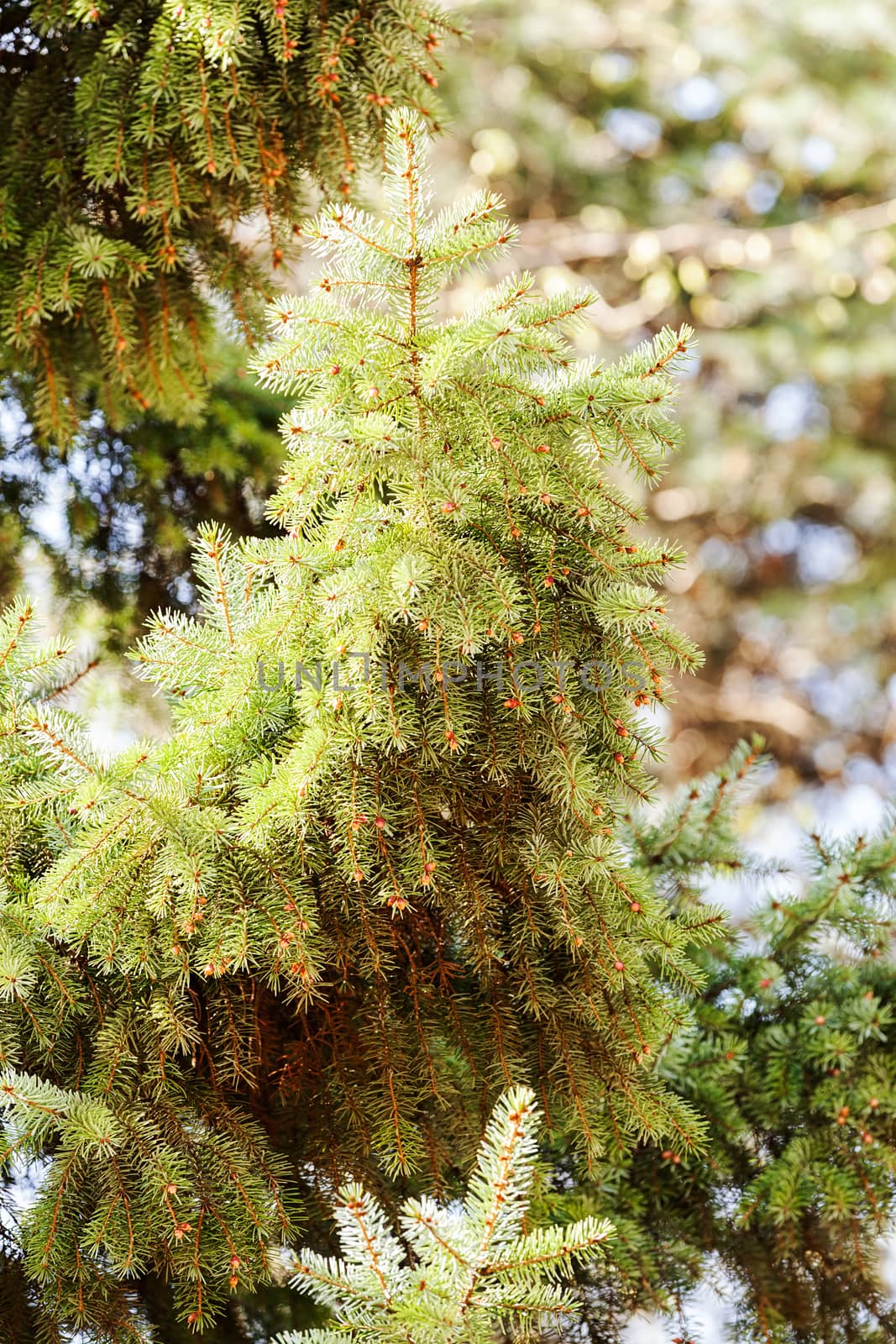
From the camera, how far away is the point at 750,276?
14.8 ft

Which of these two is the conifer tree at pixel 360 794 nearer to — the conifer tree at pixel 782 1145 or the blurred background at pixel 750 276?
the conifer tree at pixel 782 1145

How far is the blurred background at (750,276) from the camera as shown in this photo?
4.46m

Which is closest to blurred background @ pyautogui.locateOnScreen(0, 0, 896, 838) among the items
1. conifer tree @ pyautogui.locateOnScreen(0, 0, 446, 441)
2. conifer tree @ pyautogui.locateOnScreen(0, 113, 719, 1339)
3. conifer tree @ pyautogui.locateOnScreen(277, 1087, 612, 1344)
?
conifer tree @ pyautogui.locateOnScreen(0, 0, 446, 441)

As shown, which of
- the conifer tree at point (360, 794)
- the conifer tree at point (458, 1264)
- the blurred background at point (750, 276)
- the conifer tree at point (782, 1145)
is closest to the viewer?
the conifer tree at point (458, 1264)

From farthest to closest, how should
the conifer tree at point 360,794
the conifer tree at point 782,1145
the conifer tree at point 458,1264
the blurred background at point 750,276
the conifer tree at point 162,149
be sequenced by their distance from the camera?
the blurred background at point 750,276
the conifer tree at point 162,149
the conifer tree at point 782,1145
the conifer tree at point 360,794
the conifer tree at point 458,1264

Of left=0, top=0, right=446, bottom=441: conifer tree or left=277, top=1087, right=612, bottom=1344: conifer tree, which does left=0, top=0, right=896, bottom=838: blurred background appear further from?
left=277, top=1087, right=612, bottom=1344: conifer tree

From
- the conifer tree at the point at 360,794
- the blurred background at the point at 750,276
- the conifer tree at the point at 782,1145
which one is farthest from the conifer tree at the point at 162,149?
the blurred background at the point at 750,276

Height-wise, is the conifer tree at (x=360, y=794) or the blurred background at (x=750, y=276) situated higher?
the conifer tree at (x=360, y=794)

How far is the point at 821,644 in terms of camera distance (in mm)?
5555

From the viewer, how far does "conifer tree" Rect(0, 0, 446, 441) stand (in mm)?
1411

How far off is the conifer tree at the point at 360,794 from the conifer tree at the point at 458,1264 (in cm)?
19

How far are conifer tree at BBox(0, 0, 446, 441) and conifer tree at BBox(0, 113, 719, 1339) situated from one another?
522 millimetres

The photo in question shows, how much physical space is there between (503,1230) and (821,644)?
5.07m

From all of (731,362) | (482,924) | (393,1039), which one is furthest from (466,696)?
(731,362)
